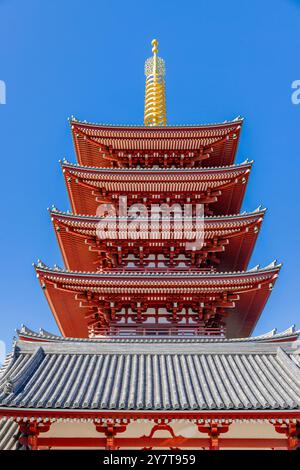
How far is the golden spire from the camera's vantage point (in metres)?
23.1

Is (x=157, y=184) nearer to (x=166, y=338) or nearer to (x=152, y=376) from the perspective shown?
(x=166, y=338)

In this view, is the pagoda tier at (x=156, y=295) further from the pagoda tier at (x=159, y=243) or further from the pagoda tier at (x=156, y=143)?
the pagoda tier at (x=156, y=143)

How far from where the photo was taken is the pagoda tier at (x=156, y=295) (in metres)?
14.8

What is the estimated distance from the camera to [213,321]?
15.9 meters

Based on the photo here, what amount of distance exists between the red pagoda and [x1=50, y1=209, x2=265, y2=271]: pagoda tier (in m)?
0.05

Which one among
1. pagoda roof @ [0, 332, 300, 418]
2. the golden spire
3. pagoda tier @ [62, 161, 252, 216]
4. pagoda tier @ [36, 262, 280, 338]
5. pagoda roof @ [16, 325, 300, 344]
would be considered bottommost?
pagoda roof @ [0, 332, 300, 418]

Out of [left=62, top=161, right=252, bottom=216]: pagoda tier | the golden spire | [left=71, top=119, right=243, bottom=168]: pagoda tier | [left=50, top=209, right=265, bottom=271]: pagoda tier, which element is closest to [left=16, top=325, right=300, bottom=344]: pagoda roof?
[left=50, top=209, right=265, bottom=271]: pagoda tier

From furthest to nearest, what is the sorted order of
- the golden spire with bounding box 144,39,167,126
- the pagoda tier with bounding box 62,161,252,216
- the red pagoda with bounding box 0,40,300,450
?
the golden spire with bounding box 144,39,167,126
the pagoda tier with bounding box 62,161,252,216
the red pagoda with bounding box 0,40,300,450

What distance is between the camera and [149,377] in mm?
11547

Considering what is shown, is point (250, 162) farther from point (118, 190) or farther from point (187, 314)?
point (187, 314)

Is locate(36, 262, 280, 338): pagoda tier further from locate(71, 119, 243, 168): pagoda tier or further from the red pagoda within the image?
locate(71, 119, 243, 168): pagoda tier

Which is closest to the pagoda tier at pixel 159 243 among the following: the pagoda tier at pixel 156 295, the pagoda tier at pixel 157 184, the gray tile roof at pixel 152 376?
the pagoda tier at pixel 156 295

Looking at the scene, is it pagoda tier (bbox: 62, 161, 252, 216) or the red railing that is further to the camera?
pagoda tier (bbox: 62, 161, 252, 216)

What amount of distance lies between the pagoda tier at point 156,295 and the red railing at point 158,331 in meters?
0.03
